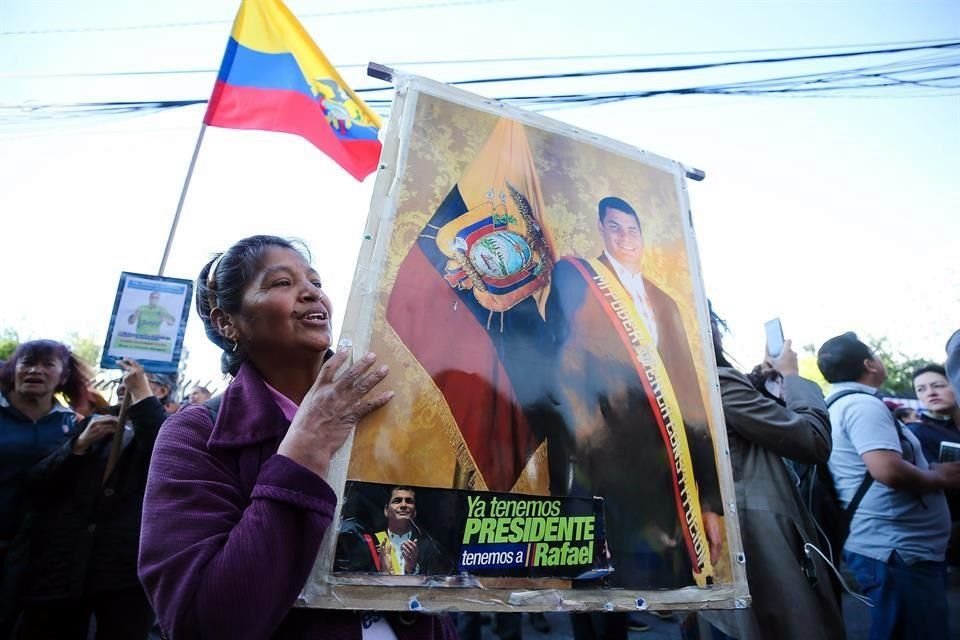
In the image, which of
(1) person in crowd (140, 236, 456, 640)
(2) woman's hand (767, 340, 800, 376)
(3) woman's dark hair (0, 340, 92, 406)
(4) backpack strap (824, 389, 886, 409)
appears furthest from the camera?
(3) woman's dark hair (0, 340, 92, 406)

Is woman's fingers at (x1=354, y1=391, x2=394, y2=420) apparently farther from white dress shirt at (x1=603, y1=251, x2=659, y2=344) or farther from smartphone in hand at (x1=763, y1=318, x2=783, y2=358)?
smartphone in hand at (x1=763, y1=318, x2=783, y2=358)

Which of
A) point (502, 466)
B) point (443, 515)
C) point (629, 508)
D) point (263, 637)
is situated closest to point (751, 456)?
point (629, 508)

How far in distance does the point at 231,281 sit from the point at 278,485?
23.6 inches

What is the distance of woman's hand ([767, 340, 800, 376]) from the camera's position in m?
2.25

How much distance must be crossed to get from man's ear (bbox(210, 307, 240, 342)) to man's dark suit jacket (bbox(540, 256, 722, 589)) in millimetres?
798

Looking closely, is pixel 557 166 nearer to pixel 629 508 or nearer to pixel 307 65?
pixel 629 508

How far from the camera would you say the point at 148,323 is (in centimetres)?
283

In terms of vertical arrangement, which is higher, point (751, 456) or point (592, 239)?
point (592, 239)

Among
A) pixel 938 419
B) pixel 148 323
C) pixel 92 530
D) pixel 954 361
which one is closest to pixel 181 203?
pixel 148 323

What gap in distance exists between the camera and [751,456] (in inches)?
85.3

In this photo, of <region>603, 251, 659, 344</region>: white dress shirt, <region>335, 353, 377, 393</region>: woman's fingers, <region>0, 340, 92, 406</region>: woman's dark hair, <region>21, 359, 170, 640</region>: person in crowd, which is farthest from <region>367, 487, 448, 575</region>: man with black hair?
<region>0, 340, 92, 406</region>: woman's dark hair

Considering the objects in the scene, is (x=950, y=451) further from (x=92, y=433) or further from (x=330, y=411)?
Answer: (x=92, y=433)

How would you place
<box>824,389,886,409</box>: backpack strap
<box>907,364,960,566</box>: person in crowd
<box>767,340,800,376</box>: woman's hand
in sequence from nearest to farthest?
<box>767,340,800,376</box>: woman's hand, <box>824,389,886,409</box>: backpack strap, <box>907,364,960,566</box>: person in crowd

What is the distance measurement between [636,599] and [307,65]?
4255 mm
